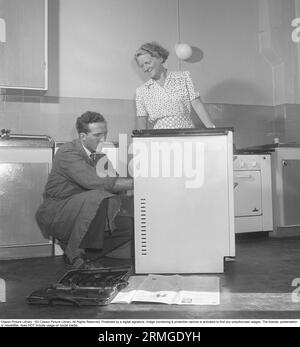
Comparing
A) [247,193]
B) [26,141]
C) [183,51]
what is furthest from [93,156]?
[183,51]

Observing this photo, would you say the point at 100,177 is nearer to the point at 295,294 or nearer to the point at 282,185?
the point at 295,294

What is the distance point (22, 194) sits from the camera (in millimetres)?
2562

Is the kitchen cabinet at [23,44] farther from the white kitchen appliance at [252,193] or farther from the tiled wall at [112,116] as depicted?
the white kitchen appliance at [252,193]

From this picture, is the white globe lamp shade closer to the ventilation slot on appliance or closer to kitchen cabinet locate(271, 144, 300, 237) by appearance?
kitchen cabinet locate(271, 144, 300, 237)

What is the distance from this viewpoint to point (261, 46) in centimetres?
391

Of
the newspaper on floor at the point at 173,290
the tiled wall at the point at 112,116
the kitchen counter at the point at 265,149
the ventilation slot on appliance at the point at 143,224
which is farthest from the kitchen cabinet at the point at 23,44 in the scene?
the newspaper on floor at the point at 173,290

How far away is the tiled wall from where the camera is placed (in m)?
3.12

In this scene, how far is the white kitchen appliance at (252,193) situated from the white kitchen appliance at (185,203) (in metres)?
1.14

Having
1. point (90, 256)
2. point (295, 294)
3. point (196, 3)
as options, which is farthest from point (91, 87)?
point (295, 294)

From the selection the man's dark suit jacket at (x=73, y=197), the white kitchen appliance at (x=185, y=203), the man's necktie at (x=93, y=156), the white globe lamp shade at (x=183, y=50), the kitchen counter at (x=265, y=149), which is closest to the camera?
the white kitchen appliance at (x=185, y=203)

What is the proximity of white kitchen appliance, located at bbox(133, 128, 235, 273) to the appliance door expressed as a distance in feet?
3.74

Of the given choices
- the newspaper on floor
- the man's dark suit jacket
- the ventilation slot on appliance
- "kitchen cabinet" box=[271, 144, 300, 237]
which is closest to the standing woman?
the man's dark suit jacket

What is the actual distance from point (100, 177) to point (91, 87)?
1.37m

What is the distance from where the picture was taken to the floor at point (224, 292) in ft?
4.72
